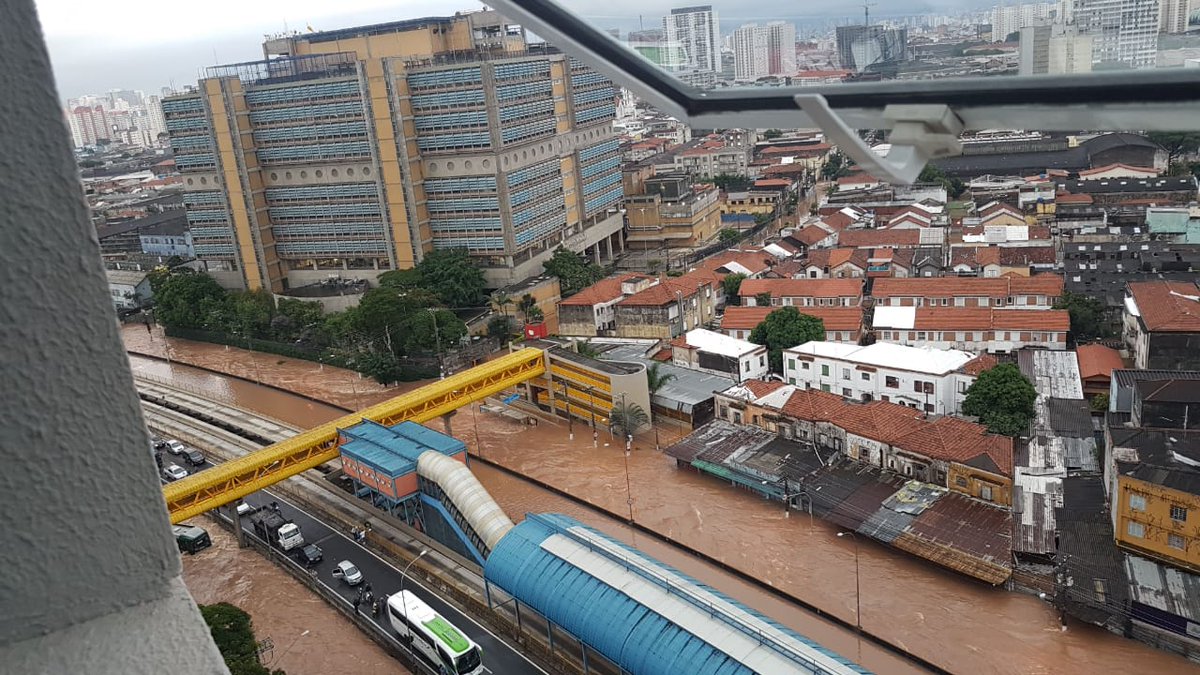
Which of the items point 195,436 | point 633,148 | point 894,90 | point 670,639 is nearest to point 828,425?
point 670,639

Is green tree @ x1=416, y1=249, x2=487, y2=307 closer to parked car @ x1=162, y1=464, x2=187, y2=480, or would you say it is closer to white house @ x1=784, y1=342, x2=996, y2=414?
parked car @ x1=162, y1=464, x2=187, y2=480

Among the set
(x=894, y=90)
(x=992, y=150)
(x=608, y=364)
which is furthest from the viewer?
(x=992, y=150)

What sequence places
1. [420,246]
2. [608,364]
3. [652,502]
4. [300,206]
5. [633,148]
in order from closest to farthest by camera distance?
1. [652,502]
2. [608,364]
3. [420,246]
4. [300,206]
5. [633,148]

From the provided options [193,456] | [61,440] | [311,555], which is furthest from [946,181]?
[61,440]

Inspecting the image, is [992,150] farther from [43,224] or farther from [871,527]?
[43,224]

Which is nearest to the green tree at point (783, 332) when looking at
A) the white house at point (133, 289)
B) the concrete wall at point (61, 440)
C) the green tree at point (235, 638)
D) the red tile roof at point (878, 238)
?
the red tile roof at point (878, 238)

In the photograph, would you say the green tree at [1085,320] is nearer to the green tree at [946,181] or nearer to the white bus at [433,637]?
the white bus at [433,637]

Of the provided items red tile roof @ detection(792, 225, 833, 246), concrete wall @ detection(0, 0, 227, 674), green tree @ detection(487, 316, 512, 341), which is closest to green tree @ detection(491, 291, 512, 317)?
green tree @ detection(487, 316, 512, 341)
